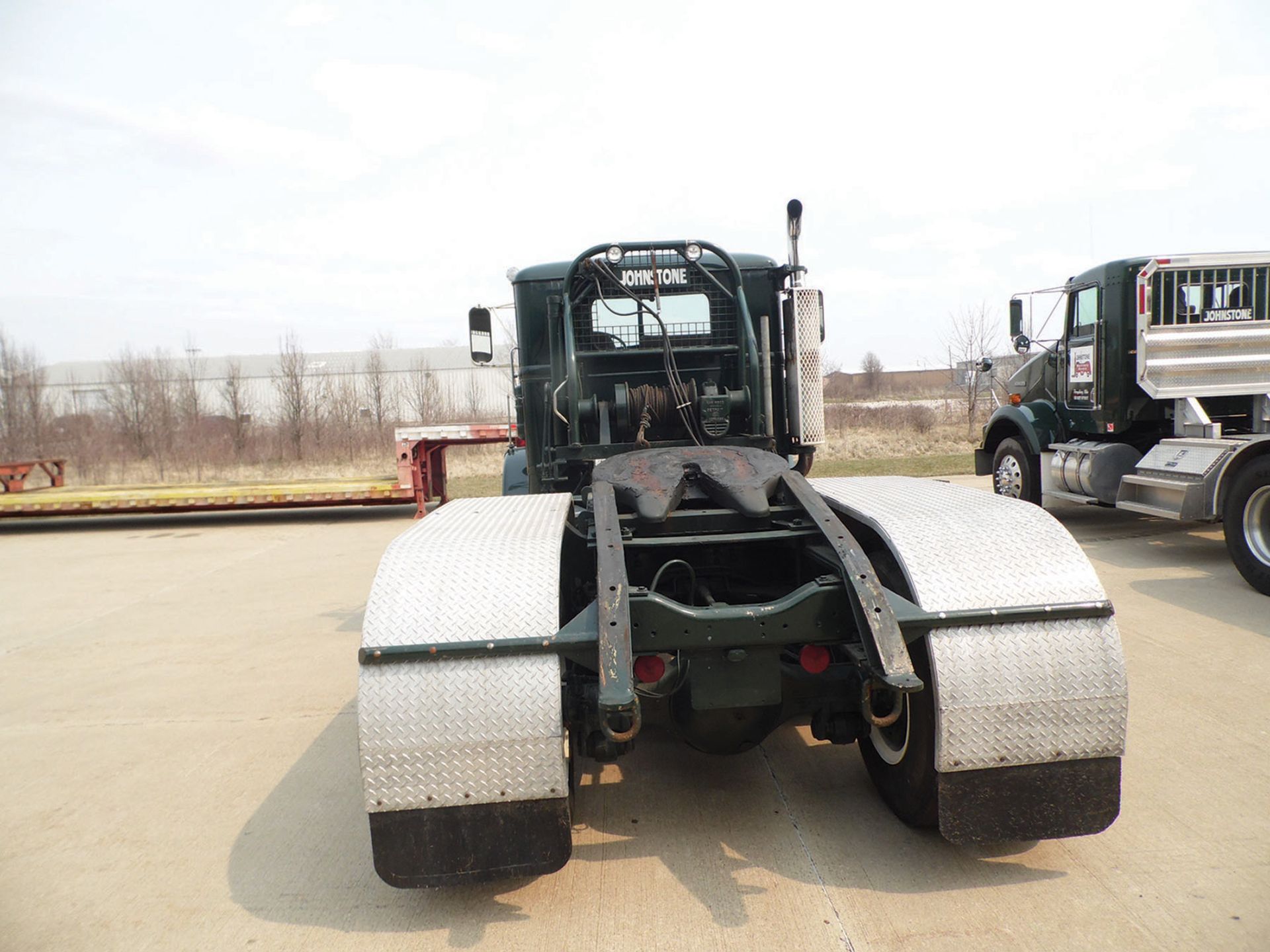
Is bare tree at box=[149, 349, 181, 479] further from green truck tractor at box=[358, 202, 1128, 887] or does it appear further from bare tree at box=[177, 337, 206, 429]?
green truck tractor at box=[358, 202, 1128, 887]

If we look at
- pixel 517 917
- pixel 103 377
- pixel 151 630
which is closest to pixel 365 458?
pixel 151 630

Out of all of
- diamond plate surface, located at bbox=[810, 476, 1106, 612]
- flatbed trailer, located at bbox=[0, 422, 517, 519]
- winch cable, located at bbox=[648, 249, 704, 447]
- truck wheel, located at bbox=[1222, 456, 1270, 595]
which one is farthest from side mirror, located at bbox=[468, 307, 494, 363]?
truck wheel, located at bbox=[1222, 456, 1270, 595]

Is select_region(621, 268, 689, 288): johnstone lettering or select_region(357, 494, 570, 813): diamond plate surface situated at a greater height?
select_region(621, 268, 689, 288): johnstone lettering

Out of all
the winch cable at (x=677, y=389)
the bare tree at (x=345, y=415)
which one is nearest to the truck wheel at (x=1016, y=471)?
the winch cable at (x=677, y=389)

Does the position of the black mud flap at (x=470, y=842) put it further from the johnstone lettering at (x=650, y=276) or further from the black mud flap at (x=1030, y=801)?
the johnstone lettering at (x=650, y=276)

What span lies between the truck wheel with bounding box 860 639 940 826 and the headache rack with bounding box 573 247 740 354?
95.6 inches

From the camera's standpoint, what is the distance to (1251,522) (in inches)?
256

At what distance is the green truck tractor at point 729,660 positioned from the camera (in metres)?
2.54

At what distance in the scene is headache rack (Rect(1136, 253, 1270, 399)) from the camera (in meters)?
8.00

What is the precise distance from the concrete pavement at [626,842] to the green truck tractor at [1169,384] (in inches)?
72.6

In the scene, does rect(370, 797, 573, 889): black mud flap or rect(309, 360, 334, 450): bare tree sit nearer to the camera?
rect(370, 797, 573, 889): black mud flap

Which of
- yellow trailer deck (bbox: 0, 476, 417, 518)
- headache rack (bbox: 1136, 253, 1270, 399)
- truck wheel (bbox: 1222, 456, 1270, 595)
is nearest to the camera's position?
truck wheel (bbox: 1222, 456, 1270, 595)

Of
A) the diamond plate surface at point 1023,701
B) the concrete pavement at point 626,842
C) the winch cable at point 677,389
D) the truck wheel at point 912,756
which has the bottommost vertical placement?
the concrete pavement at point 626,842

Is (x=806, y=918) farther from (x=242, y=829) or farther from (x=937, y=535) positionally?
(x=242, y=829)
